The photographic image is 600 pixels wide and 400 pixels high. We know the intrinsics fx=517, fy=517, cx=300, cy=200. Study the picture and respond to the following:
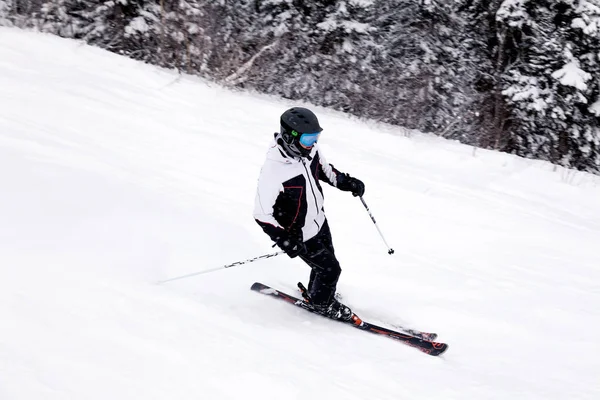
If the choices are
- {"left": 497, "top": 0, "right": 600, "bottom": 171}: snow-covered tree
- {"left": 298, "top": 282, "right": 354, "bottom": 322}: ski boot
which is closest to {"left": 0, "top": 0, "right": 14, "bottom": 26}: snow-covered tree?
{"left": 298, "top": 282, "right": 354, "bottom": 322}: ski boot

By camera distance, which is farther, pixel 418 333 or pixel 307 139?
pixel 418 333

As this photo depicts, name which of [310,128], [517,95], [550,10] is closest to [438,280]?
[310,128]

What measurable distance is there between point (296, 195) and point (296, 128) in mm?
551

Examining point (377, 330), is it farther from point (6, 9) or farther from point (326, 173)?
point (6, 9)

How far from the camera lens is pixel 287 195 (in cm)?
420

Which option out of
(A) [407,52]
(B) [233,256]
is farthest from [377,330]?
(A) [407,52]

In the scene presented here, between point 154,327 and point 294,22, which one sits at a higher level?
point 294,22

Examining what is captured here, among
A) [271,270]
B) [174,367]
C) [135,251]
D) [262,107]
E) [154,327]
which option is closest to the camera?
[174,367]

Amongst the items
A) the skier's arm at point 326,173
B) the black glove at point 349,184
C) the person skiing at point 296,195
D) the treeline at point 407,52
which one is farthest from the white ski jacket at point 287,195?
the treeline at point 407,52

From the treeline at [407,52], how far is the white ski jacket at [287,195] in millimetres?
8957

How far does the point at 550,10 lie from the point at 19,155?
15.6 m

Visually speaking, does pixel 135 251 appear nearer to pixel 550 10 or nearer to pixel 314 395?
pixel 314 395

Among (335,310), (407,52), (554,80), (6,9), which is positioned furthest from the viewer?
(407,52)

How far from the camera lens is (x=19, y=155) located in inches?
231
